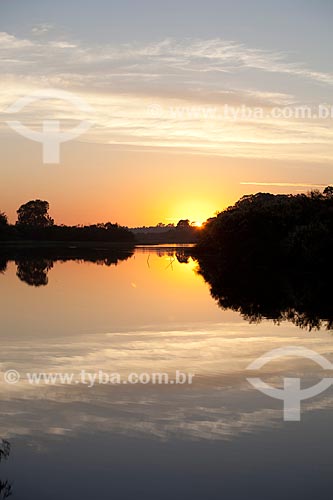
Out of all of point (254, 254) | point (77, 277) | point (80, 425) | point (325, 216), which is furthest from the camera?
point (254, 254)

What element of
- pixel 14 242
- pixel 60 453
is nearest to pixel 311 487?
pixel 60 453

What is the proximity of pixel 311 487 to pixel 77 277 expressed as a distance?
34.8 meters

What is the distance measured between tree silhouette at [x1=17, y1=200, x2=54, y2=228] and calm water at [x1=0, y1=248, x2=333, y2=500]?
115922 millimetres

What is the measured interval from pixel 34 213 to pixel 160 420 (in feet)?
422

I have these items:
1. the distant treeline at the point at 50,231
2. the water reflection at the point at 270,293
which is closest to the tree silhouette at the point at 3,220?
the distant treeline at the point at 50,231

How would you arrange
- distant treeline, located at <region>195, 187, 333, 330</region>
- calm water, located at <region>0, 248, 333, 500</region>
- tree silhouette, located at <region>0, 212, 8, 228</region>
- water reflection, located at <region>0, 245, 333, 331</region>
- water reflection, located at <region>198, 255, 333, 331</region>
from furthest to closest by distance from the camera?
tree silhouette, located at <region>0, 212, 8, 228</region>
distant treeline, located at <region>195, 187, 333, 330</region>
water reflection, located at <region>0, 245, 333, 331</region>
water reflection, located at <region>198, 255, 333, 331</region>
calm water, located at <region>0, 248, 333, 500</region>

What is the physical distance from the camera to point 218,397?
12406mm

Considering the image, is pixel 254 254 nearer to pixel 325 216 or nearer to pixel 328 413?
pixel 325 216

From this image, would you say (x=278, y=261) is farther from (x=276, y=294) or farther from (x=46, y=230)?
(x=46, y=230)

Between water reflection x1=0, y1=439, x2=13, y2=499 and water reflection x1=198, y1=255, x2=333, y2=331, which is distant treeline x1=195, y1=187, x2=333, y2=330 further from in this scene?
water reflection x1=0, y1=439, x2=13, y2=499

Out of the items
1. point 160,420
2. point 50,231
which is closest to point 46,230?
point 50,231

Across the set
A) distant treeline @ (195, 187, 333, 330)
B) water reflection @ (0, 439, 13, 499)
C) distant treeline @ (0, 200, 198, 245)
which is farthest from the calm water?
distant treeline @ (0, 200, 198, 245)

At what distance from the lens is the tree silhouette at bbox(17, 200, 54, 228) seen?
13538 centimetres

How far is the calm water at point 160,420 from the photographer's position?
8.58 m
